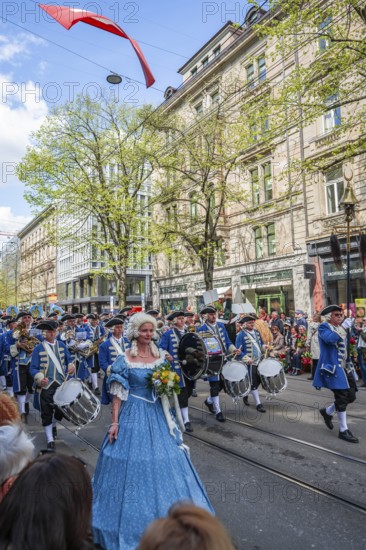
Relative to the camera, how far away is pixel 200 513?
Answer: 125 cm

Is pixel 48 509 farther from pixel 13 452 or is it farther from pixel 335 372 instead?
pixel 335 372

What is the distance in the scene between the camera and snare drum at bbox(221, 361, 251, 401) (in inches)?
307

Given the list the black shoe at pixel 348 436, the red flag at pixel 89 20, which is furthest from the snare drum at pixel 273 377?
the red flag at pixel 89 20

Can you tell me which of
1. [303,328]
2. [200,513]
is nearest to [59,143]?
[303,328]

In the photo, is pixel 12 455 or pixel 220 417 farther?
pixel 220 417

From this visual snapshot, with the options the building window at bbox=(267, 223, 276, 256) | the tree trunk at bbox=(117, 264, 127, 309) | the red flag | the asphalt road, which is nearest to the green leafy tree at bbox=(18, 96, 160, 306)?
the tree trunk at bbox=(117, 264, 127, 309)

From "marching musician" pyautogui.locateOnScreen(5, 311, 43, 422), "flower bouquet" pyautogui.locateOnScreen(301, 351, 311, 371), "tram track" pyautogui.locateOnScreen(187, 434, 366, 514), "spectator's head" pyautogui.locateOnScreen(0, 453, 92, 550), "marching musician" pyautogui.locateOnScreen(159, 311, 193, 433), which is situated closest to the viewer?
"spectator's head" pyautogui.locateOnScreen(0, 453, 92, 550)

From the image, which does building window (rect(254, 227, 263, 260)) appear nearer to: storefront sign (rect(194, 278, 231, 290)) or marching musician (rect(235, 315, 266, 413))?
storefront sign (rect(194, 278, 231, 290))

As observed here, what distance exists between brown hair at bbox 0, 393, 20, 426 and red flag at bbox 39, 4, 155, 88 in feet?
23.0

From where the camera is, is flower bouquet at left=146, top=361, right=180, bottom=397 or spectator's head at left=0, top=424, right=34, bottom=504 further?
flower bouquet at left=146, top=361, right=180, bottom=397

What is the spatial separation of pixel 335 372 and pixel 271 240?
1799 cm

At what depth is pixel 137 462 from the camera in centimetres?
371

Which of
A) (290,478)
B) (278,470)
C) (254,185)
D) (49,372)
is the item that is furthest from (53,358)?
(254,185)

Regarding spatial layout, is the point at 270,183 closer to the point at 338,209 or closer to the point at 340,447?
the point at 338,209
